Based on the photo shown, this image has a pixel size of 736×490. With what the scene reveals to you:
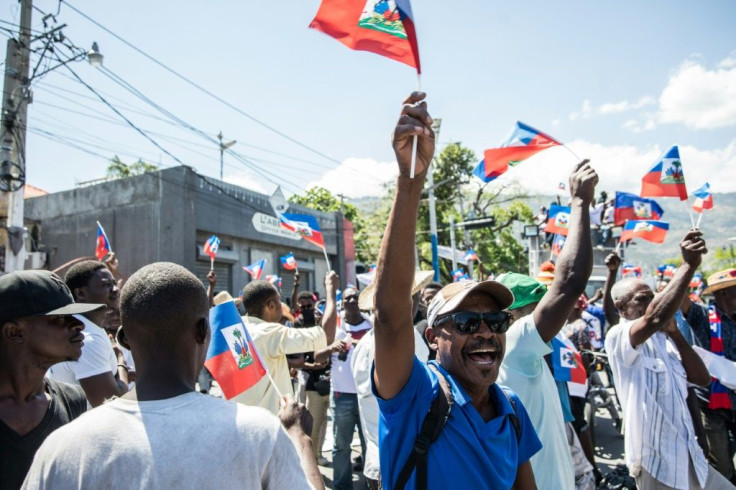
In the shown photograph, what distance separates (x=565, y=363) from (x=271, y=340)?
2.34 metres

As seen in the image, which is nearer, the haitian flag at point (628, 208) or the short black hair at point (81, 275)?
the short black hair at point (81, 275)

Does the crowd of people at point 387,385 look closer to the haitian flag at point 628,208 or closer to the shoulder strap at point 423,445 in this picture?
the shoulder strap at point 423,445

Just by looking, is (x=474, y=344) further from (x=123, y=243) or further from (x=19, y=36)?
(x=123, y=243)

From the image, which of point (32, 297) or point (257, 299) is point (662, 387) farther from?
point (32, 297)

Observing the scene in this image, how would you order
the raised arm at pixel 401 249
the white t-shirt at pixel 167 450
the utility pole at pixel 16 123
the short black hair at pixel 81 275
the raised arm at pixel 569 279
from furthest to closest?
1. the utility pole at pixel 16 123
2. the short black hair at pixel 81 275
3. the raised arm at pixel 569 279
4. the raised arm at pixel 401 249
5. the white t-shirt at pixel 167 450

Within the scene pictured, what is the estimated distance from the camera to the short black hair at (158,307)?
1.55 metres

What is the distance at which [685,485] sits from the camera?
3250 mm

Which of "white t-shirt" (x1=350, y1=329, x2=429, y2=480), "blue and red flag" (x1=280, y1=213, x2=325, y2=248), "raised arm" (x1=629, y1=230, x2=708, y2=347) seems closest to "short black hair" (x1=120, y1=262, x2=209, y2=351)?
"white t-shirt" (x1=350, y1=329, x2=429, y2=480)

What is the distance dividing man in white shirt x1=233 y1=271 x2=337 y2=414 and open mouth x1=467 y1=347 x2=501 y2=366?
1.89m

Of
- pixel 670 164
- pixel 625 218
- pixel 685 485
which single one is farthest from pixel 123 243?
pixel 685 485

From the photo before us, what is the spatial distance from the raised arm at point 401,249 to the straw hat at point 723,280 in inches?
159

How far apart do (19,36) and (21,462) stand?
36.5 feet

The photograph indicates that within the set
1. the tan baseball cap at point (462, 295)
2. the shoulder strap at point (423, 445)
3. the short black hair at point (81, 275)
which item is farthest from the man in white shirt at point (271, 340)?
the shoulder strap at point (423, 445)

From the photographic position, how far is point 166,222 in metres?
16.9
